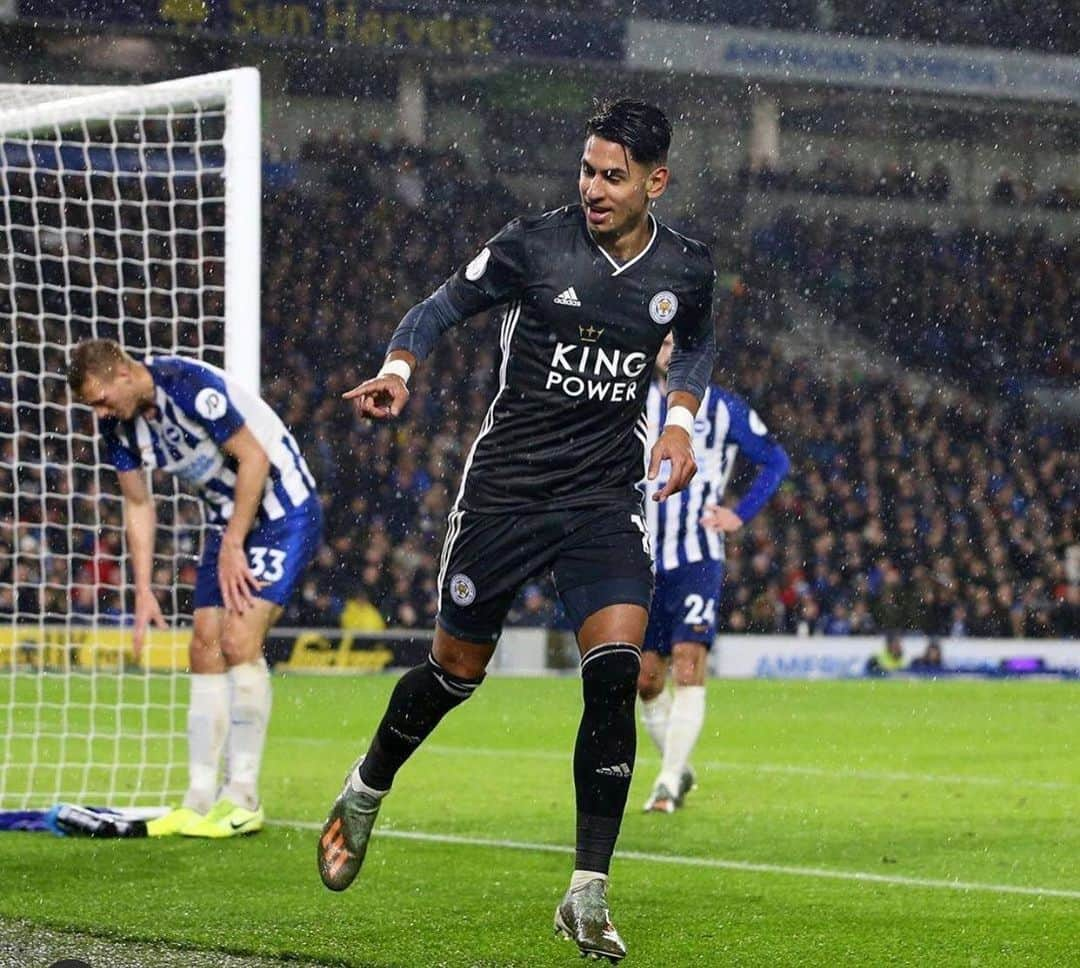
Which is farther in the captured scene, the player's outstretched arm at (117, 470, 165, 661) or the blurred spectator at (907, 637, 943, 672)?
the blurred spectator at (907, 637, 943, 672)

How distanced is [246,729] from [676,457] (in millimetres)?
3412

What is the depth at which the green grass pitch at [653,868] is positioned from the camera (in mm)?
5406

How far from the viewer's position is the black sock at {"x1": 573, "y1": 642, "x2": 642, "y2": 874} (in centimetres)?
500

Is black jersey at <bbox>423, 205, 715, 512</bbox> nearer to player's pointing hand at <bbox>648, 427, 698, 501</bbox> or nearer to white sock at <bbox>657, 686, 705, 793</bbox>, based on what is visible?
player's pointing hand at <bbox>648, 427, 698, 501</bbox>

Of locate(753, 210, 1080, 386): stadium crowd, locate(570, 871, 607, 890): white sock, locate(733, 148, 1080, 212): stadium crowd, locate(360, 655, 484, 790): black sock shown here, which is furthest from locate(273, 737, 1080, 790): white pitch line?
locate(733, 148, 1080, 212): stadium crowd

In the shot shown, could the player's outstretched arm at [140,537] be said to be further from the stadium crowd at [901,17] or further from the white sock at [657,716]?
the stadium crowd at [901,17]

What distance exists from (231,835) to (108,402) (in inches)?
69.9

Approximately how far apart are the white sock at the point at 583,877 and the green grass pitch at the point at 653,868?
393 mm

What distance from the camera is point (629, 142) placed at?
16.9ft

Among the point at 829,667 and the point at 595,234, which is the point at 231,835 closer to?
the point at 595,234

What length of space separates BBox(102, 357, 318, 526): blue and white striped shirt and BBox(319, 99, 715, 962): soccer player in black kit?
7.66ft

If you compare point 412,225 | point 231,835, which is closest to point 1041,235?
point 412,225

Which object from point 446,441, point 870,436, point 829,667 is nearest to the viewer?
point 829,667

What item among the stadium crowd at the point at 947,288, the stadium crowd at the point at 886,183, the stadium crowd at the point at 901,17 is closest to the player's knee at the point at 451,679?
the stadium crowd at the point at 901,17
